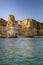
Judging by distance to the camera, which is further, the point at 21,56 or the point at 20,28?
the point at 20,28

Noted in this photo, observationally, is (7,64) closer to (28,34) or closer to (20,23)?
(28,34)

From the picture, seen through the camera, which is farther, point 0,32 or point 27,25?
point 27,25

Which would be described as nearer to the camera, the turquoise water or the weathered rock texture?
the turquoise water

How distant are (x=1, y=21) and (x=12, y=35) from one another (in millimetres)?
29176

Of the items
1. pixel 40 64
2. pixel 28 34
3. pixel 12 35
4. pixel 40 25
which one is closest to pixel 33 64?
pixel 40 64

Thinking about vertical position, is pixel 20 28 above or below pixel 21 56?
below

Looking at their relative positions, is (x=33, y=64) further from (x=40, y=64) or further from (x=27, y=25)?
(x=27, y=25)

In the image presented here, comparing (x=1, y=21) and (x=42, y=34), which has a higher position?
(x=1, y=21)

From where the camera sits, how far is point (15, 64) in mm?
6195

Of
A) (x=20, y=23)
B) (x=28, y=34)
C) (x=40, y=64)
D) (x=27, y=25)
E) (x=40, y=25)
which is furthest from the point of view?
(x=40, y=25)

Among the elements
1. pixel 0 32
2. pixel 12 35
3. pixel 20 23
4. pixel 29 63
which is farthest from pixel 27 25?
pixel 29 63

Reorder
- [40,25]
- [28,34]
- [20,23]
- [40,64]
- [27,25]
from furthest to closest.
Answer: [40,25]
[20,23]
[27,25]
[28,34]
[40,64]

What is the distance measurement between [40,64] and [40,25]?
2966 inches

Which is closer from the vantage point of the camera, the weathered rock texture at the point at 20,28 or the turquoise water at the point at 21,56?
the turquoise water at the point at 21,56
